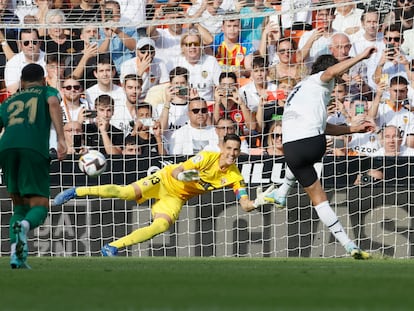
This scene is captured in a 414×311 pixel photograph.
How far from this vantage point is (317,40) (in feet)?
45.4

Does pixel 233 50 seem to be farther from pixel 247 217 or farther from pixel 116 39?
pixel 247 217

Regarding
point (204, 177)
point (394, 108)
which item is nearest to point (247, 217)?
point (204, 177)

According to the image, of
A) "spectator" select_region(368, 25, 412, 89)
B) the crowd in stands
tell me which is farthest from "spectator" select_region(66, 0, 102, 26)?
"spectator" select_region(368, 25, 412, 89)

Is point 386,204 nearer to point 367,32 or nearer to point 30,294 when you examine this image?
point 367,32

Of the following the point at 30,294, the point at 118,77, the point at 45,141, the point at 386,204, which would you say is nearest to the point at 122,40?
the point at 118,77

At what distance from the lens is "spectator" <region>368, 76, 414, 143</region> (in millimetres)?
13125

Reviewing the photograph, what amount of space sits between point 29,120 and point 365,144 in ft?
21.3

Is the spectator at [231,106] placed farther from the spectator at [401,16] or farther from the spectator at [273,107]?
the spectator at [401,16]

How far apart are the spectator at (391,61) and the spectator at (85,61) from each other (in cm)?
365

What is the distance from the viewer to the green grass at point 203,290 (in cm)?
410

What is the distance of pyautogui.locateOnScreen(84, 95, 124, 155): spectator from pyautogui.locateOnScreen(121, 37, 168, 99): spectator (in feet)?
2.47

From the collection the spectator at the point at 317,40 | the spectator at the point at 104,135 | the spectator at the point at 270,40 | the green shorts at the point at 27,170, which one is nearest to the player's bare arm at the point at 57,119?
the green shorts at the point at 27,170

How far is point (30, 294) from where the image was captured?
15.3ft

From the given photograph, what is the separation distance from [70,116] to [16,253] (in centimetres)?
666
